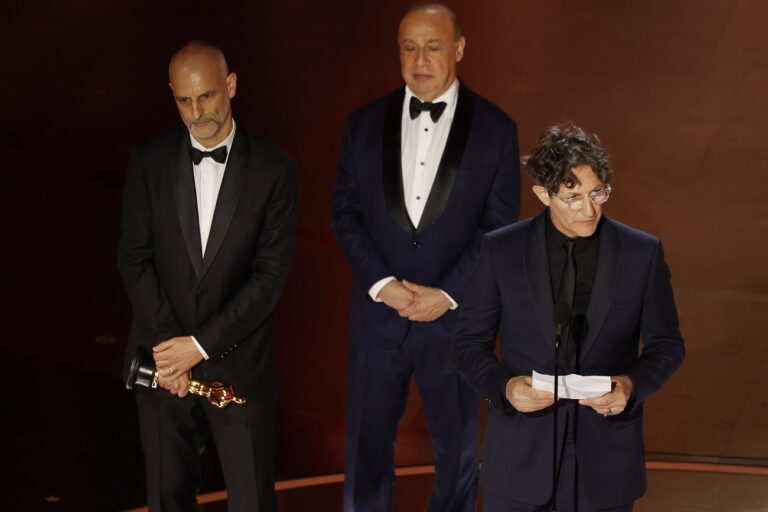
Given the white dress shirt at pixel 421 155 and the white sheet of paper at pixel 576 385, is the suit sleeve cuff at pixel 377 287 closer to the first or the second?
the white dress shirt at pixel 421 155

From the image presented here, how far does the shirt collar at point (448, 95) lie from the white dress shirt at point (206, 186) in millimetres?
659

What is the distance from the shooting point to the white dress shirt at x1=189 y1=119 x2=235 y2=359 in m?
3.85

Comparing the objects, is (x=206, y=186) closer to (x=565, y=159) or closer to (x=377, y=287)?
(x=377, y=287)

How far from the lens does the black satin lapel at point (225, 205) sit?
12.5 feet

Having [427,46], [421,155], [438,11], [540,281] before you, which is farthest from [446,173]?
[540,281]

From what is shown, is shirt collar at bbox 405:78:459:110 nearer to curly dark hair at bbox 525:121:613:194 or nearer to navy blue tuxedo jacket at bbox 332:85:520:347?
navy blue tuxedo jacket at bbox 332:85:520:347

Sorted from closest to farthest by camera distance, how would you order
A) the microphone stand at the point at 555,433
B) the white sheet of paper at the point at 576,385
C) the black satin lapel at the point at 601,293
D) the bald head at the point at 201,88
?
the microphone stand at the point at 555,433, the white sheet of paper at the point at 576,385, the black satin lapel at the point at 601,293, the bald head at the point at 201,88

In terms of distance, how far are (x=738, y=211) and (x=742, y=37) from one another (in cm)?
239

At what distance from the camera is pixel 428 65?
4.08 metres

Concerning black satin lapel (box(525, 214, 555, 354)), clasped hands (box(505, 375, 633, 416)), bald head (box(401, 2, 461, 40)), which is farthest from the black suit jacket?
clasped hands (box(505, 375, 633, 416))

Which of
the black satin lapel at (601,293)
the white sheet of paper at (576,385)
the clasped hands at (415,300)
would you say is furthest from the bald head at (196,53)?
the white sheet of paper at (576,385)

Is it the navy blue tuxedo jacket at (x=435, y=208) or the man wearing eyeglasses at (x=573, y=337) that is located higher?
the navy blue tuxedo jacket at (x=435, y=208)

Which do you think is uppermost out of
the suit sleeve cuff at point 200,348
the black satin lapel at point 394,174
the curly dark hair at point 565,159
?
the black satin lapel at point 394,174

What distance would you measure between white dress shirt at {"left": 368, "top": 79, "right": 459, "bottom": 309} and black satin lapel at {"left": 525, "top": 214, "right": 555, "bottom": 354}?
2.90 feet
